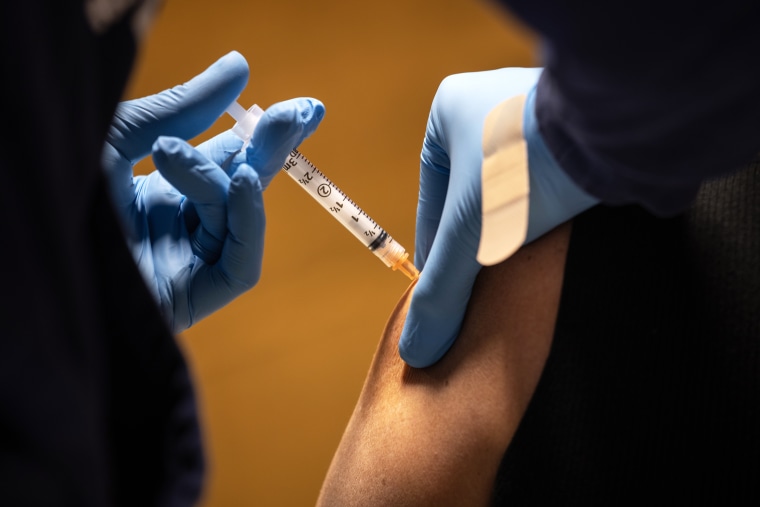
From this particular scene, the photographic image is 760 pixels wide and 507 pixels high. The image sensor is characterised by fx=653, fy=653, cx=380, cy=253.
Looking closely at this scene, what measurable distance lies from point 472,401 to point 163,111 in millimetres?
697

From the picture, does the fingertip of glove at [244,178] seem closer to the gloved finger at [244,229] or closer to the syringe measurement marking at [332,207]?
the gloved finger at [244,229]

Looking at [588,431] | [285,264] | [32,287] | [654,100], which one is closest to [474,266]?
[588,431]

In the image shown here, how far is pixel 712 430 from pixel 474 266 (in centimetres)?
34

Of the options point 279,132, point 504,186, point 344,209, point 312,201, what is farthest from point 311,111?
point 312,201

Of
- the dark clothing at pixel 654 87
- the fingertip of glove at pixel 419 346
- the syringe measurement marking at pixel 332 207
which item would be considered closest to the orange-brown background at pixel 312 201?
the syringe measurement marking at pixel 332 207

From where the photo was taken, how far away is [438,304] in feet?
3.03

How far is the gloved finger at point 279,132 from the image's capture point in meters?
1.03

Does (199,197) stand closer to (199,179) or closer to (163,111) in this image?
(199,179)

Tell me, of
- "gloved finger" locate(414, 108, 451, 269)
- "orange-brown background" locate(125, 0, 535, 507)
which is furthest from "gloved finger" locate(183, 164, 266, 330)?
"orange-brown background" locate(125, 0, 535, 507)

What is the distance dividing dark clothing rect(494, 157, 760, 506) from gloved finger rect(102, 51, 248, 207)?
24.8 inches

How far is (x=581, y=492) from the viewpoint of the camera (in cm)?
79

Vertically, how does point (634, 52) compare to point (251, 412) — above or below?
above

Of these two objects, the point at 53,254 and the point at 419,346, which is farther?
the point at 419,346

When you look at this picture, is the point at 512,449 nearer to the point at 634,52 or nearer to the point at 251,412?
the point at 634,52
